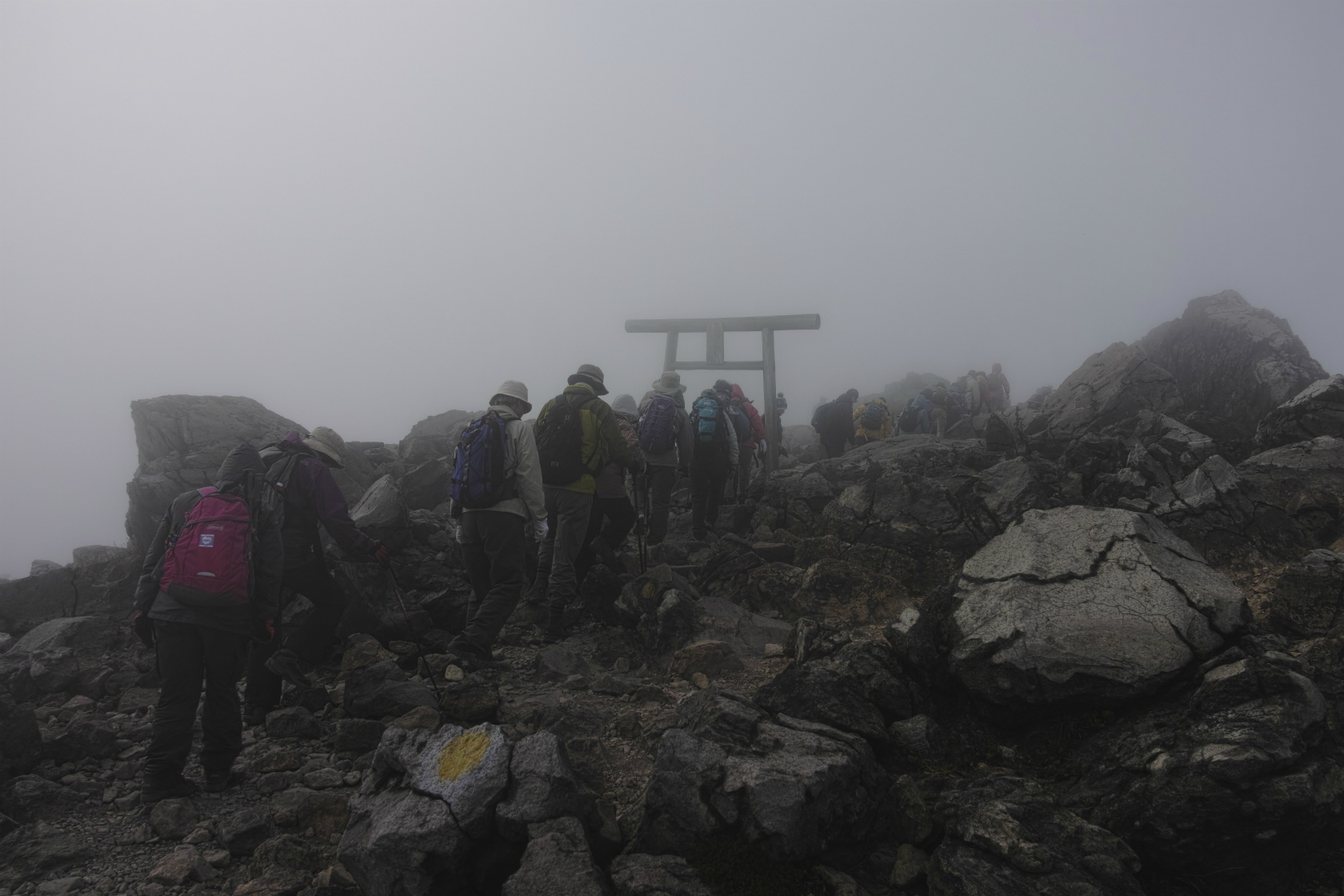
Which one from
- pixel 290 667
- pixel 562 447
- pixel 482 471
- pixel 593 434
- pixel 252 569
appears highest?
pixel 593 434

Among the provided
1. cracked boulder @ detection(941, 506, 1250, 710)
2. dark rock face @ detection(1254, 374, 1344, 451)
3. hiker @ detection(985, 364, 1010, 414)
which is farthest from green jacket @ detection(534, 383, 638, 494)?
hiker @ detection(985, 364, 1010, 414)

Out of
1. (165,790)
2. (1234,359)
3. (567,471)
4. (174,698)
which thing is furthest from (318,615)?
(1234,359)

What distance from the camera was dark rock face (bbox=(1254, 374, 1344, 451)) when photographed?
7180 millimetres

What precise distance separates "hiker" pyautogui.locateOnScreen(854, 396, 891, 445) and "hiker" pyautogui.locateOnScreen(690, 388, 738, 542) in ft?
19.0

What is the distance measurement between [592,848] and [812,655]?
237 cm

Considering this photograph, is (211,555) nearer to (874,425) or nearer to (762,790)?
(762,790)

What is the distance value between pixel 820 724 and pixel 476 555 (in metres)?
3.56

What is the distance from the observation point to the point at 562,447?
21.9 ft

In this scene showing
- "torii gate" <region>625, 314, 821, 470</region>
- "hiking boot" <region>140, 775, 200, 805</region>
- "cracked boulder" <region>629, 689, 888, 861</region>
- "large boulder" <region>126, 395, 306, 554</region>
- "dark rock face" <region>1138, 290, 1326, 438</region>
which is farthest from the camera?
"torii gate" <region>625, 314, 821, 470</region>

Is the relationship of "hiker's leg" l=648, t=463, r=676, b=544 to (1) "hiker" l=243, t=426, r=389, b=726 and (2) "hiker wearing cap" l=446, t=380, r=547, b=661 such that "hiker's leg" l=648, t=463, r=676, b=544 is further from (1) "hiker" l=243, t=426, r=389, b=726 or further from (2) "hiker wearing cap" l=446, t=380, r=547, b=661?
(1) "hiker" l=243, t=426, r=389, b=726

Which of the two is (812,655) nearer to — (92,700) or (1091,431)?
(92,700)

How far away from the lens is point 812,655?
515 cm

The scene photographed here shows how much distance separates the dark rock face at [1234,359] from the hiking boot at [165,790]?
12710 millimetres

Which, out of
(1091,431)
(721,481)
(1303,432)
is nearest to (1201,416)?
(1091,431)
